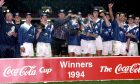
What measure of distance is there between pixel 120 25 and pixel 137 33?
754 mm

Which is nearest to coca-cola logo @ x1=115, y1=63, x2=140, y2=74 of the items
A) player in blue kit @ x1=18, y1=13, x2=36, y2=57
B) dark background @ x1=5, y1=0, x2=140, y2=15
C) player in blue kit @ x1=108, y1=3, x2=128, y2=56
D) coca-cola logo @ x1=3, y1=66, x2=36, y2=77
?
coca-cola logo @ x1=3, y1=66, x2=36, y2=77

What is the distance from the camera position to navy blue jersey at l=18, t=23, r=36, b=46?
44.7 ft

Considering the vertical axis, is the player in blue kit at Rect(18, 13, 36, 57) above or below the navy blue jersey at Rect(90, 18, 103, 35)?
below

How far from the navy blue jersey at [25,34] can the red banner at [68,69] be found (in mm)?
2905

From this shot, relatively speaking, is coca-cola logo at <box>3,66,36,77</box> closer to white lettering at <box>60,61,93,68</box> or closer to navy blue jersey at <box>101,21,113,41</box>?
white lettering at <box>60,61,93,68</box>

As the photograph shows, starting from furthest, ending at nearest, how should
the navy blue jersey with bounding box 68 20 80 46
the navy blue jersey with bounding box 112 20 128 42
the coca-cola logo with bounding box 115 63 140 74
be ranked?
1. the navy blue jersey with bounding box 112 20 128 42
2. the navy blue jersey with bounding box 68 20 80 46
3. the coca-cola logo with bounding box 115 63 140 74

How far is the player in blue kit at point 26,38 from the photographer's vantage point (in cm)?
1362

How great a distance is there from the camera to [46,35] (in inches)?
550

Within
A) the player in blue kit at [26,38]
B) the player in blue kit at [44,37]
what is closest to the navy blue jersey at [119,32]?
the player in blue kit at [44,37]

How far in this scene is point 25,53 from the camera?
13836 mm

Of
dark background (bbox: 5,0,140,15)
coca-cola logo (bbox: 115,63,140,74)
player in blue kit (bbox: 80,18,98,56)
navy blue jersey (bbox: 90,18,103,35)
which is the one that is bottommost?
coca-cola logo (bbox: 115,63,140,74)

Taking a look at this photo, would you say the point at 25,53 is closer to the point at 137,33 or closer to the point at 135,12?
the point at 137,33

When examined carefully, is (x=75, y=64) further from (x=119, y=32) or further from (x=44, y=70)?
(x=119, y=32)

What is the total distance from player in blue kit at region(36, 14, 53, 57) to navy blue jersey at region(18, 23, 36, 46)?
0.25 m
